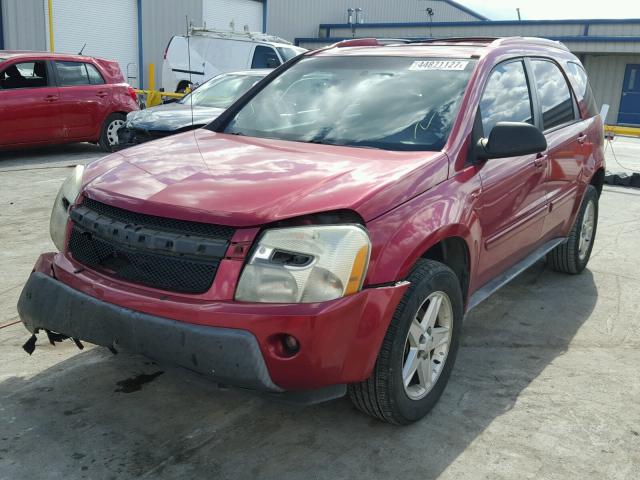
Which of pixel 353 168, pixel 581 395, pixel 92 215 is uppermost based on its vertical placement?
pixel 353 168

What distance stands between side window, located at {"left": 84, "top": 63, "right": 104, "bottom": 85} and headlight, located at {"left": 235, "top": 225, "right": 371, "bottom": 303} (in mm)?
9764

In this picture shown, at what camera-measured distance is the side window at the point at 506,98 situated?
12.3ft

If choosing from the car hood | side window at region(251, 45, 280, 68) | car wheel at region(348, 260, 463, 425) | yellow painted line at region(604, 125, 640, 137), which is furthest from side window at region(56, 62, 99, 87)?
car wheel at region(348, 260, 463, 425)

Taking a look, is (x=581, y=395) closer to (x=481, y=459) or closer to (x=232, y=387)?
(x=481, y=459)

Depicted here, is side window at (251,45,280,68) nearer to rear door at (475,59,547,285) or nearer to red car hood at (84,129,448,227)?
rear door at (475,59,547,285)

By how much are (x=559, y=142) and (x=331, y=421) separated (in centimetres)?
248

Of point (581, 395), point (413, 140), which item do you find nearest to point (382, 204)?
point (413, 140)

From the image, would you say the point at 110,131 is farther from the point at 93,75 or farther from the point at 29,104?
the point at 29,104

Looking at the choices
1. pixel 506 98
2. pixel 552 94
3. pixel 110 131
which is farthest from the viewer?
pixel 110 131

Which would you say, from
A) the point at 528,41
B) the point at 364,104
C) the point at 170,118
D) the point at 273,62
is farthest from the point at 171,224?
the point at 273,62

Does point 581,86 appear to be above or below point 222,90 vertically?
above

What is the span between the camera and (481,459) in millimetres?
2889

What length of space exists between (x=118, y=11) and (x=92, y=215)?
2244 cm

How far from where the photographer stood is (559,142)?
14.7 feet
